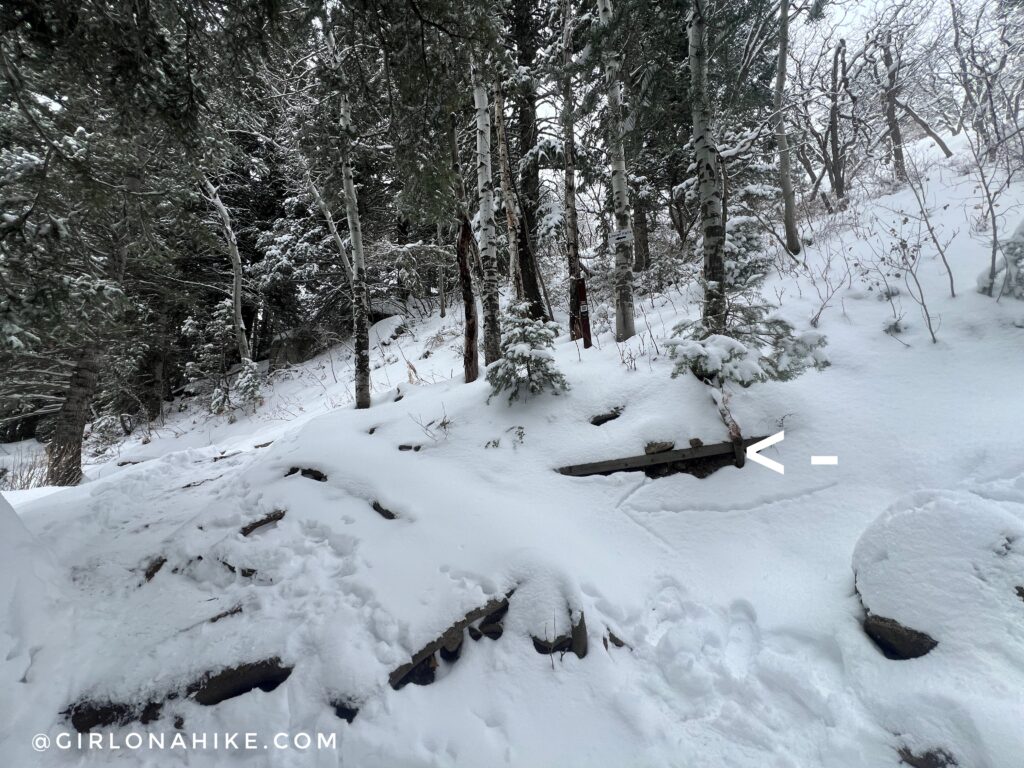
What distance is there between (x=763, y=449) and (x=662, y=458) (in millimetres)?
992

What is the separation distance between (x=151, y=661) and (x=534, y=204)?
35.2 feet

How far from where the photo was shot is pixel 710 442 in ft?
13.4

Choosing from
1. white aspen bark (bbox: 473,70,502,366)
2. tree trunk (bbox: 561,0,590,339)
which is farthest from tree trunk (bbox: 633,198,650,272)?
white aspen bark (bbox: 473,70,502,366)

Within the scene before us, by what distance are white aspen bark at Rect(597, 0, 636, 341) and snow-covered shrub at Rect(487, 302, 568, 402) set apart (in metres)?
2.16

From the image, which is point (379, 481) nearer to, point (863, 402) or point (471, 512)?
point (471, 512)

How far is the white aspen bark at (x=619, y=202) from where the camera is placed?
6.15 metres

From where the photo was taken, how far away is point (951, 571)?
96.0 inches

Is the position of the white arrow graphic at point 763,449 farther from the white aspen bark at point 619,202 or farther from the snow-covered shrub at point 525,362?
the white aspen bark at point 619,202

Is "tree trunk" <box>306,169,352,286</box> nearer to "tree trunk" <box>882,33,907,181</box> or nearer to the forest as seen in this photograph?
the forest

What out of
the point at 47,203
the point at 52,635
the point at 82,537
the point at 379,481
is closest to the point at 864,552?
the point at 379,481

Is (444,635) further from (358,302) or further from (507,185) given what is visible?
(507,185)

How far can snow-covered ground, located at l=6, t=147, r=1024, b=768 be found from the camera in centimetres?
229

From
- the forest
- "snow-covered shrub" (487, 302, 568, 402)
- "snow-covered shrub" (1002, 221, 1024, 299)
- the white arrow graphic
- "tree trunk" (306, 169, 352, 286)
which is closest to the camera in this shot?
the forest

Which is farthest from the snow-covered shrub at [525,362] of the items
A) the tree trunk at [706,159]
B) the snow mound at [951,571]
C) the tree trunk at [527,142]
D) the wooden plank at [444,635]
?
the tree trunk at [527,142]
